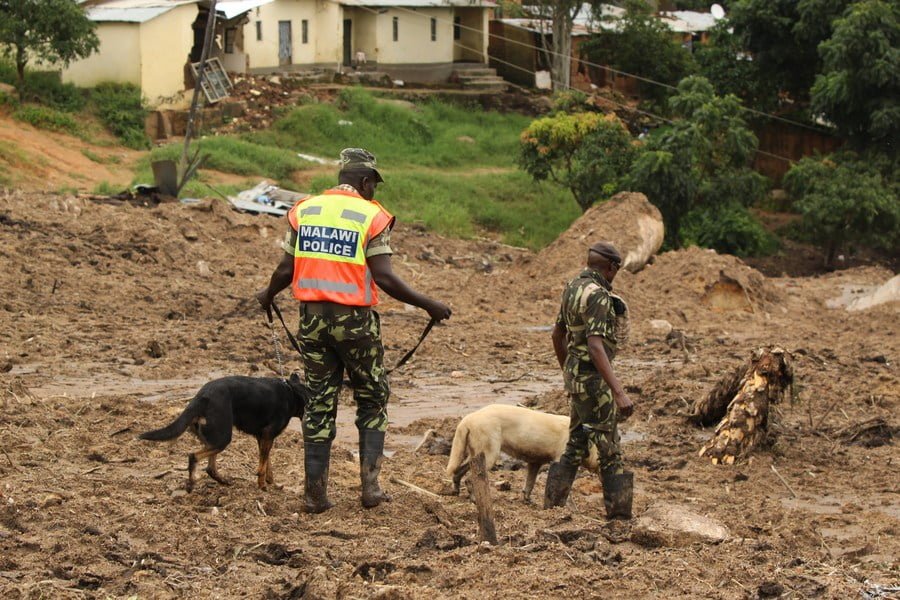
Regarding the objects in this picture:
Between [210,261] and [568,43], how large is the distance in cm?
2618

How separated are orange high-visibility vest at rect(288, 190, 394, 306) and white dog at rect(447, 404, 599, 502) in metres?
1.55

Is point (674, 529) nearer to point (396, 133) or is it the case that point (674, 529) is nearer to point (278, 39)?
point (396, 133)

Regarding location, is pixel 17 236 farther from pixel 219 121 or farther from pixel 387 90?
pixel 387 90

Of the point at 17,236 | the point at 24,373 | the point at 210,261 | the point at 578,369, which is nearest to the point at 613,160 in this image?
the point at 210,261

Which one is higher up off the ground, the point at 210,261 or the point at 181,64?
the point at 181,64

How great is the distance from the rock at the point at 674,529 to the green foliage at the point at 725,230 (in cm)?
2220

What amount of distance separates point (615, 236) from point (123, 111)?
670 inches

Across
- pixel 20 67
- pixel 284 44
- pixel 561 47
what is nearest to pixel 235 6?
pixel 284 44

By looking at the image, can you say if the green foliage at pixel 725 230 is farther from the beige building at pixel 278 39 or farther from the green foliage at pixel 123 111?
the beige building at pixel 278 39

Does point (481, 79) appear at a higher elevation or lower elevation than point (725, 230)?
higher

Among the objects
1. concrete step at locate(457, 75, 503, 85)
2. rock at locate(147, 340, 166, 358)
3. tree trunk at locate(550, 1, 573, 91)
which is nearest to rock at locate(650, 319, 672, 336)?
rock at locate(147, 340, 166, 358)

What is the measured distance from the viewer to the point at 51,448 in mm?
7793

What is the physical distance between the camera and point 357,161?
6.75m

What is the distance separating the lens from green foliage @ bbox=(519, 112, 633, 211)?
28730 mm
